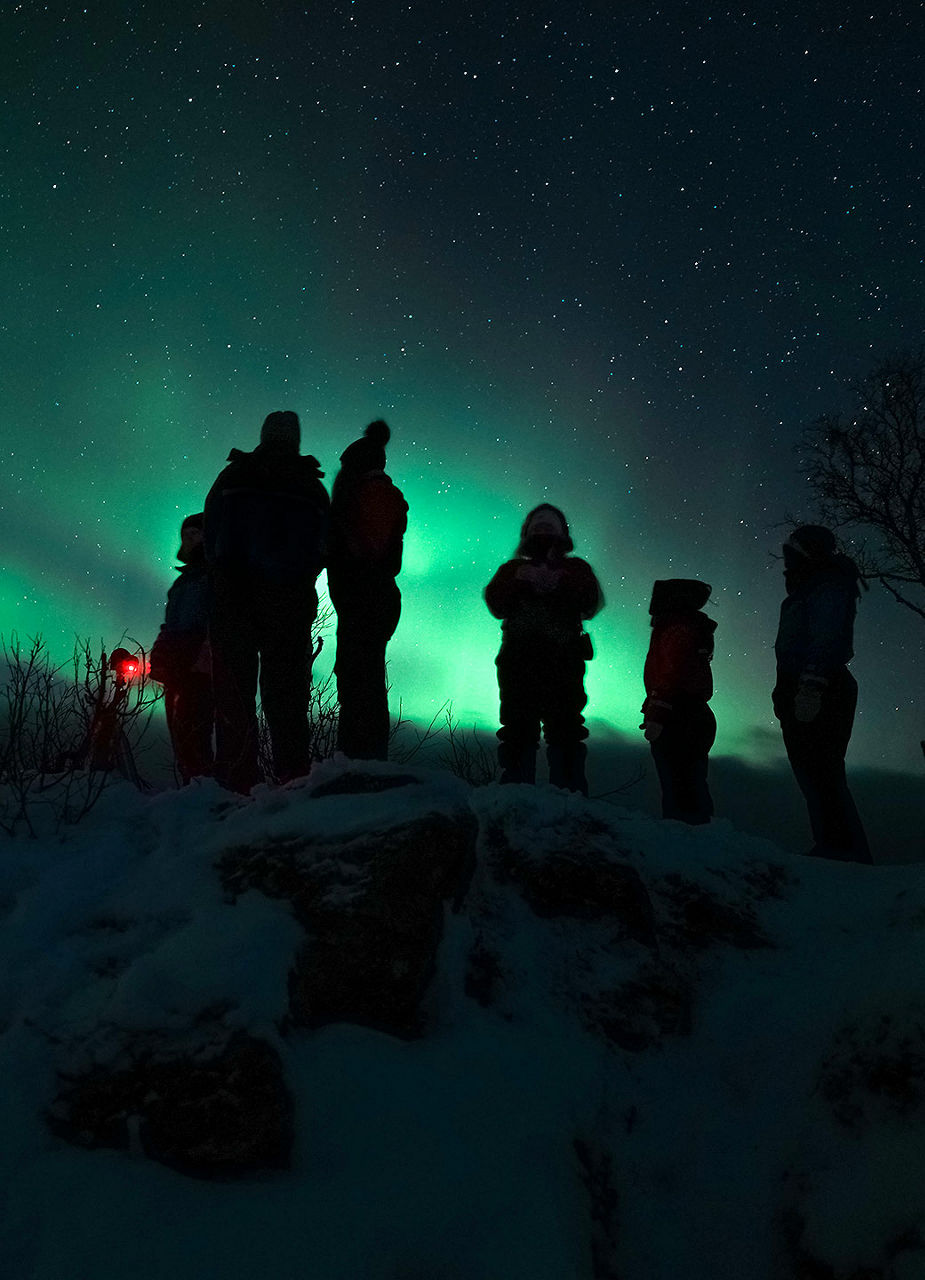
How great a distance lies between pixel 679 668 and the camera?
4.31 m

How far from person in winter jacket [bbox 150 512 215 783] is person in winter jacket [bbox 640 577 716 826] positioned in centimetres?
293

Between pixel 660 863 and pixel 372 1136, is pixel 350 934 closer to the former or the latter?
pixel 372 1136

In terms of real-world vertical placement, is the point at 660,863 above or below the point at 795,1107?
above

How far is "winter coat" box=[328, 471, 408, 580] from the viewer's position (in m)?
3.36

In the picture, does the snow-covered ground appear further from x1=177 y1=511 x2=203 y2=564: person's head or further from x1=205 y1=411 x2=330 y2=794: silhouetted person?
x1=177 y1=511 x2=203 y2=564: person's head

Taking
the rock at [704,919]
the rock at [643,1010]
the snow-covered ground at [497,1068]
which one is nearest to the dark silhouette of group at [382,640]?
the snow-covered ground at [497,1068]

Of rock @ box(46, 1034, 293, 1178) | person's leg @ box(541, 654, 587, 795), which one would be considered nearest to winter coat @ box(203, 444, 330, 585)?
person's leg @ box(541, 654, 587, 795)

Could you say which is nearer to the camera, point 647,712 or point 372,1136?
point 372,1136

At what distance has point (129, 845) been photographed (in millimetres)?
2479

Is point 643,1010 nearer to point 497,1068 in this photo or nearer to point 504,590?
point 497,1068

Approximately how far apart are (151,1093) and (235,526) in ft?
7.83

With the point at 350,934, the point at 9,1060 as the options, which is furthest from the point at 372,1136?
the point at 9,1060

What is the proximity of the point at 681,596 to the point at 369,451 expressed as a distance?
2.46 m

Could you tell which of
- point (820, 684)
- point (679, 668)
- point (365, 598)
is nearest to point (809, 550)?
point (820, 684)
